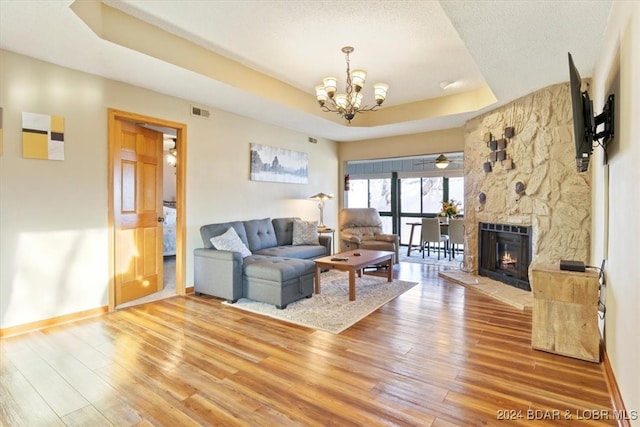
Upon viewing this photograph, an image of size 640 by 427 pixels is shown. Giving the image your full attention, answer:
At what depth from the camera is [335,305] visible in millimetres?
3803

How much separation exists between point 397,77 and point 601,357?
12.1ft

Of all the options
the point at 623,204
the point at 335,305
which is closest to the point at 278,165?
the point at 335,305

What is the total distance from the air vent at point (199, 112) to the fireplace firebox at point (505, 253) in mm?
4544

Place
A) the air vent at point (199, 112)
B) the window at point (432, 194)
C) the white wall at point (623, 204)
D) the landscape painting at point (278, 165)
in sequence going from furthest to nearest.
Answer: the window at point (432, 194), the landscape painting at point (278, 165), the air vent at point (199, 112), the white wall at point (623, 204)

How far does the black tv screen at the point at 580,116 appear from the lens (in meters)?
2.12

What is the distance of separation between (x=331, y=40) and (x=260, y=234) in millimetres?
2979

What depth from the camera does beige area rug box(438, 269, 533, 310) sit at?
12.6 ft

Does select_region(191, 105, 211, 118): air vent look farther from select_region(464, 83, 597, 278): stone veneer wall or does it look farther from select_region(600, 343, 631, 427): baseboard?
select_region(600, 343, 631, 427): baseboard

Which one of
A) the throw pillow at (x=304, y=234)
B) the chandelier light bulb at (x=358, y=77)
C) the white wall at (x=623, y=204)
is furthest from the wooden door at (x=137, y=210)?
the white wall at (x=623, y=204)

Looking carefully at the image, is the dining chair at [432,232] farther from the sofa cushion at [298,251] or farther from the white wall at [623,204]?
the white wall at [623,204]

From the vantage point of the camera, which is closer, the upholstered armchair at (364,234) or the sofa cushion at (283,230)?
the sofa cushion at (283,230)

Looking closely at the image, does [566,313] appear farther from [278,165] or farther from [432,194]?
[432,194]

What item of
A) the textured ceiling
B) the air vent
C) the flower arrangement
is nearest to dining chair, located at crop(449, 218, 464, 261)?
the flower arrangement

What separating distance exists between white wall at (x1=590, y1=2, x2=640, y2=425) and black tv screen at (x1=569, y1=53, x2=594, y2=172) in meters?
0.15
